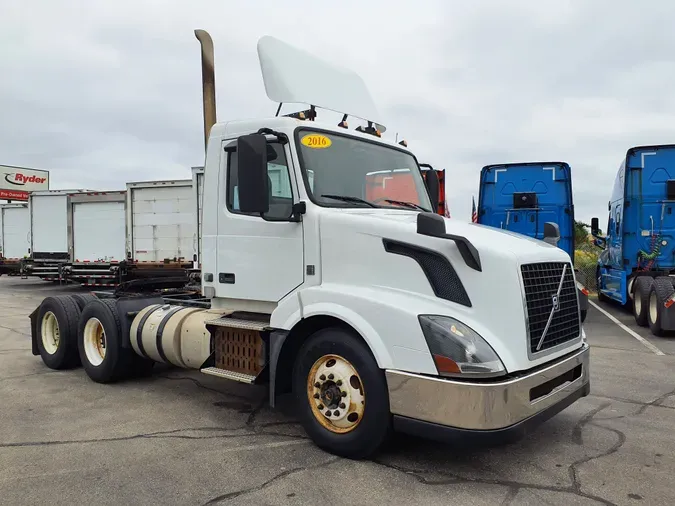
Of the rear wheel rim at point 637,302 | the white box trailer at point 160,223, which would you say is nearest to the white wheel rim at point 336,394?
the rear wheel rim at point 637,302

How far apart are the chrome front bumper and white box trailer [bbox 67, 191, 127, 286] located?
1505 centimetres

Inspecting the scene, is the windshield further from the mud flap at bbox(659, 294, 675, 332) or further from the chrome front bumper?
the mud flap at bbox(659, 294, 675, 332)

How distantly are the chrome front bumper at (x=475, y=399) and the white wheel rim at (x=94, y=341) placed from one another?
13.9ft

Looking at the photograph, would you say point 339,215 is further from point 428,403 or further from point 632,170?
point 632,170

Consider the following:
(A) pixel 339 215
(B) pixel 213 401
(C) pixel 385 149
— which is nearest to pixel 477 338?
(A) pixel 339 215

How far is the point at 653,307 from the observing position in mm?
10250

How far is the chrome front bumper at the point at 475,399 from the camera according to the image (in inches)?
136

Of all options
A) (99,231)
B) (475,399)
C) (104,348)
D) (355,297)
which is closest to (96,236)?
(99,231)

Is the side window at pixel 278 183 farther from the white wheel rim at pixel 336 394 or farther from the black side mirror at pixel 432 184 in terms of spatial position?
the black side mirror at pixel 432 184

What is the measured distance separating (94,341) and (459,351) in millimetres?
→ 4869

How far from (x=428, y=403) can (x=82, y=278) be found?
16758mm

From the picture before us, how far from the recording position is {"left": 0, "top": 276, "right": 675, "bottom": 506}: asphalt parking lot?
11.7ft

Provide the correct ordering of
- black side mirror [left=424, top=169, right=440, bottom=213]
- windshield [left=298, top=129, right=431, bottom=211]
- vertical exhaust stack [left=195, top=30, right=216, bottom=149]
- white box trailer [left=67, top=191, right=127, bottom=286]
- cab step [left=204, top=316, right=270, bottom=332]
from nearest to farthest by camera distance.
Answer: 1. windshield [left=298, top=129, right=431, bottom=211]
2. cab step [left=204, top=316, right=270, bottom=332]
3. black side mirror [left=424, top=169, right=440, bottom=213]
4. vertical exhaust stack [left=195, top=30, right=216, bottom=149]
5. white box trailer [left=67, top=191, right=127, bottom=286]

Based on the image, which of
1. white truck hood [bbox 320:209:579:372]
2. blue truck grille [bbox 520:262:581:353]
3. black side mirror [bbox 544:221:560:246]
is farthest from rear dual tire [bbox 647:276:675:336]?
white truck hood [bbox 320:209:579:372]
